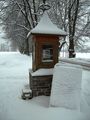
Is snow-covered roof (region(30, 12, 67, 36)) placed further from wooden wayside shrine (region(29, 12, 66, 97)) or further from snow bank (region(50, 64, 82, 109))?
snow bank (region(50, 64, 82, 109))

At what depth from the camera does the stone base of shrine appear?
8.07m

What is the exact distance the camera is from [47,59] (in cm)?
853

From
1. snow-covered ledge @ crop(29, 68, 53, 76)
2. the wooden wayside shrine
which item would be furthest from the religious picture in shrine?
snow-covered ledge @ crop(29, 68, 53, 76)

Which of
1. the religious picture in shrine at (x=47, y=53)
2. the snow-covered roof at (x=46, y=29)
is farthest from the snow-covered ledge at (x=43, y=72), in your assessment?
the snow-covered roof at (x=46, y=29)

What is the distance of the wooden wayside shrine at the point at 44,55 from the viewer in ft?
26.5

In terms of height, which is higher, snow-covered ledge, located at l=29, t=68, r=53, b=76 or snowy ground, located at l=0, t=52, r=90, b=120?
snow-covered ledge, located at l=29, t=68, r=53, b=76

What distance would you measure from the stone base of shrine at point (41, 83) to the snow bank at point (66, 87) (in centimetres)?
83

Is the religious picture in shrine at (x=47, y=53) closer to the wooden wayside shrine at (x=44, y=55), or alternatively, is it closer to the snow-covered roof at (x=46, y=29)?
the wooden wayside shrine at (x=44, y=55)

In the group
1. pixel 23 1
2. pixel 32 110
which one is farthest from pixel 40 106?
pixel 23 1

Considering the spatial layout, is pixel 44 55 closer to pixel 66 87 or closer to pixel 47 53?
pixel 47 53

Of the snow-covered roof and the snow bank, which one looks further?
the snow-covered roof

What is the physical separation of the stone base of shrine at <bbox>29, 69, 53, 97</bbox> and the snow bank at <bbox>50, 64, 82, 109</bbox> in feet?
2.71

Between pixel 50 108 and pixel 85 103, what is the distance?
128cm

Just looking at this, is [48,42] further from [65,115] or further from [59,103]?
[65,115]
